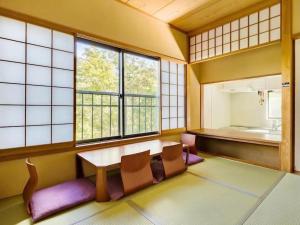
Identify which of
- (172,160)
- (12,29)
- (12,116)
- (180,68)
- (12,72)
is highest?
(180,68)

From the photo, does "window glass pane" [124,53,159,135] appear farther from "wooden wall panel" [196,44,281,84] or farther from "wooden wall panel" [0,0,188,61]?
"wooden wall panel" [196,44,281,84]

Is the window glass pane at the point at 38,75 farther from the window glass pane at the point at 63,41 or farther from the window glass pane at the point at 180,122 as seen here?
the window glass pane at the point at 180,122

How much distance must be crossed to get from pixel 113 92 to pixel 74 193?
5.57 feet

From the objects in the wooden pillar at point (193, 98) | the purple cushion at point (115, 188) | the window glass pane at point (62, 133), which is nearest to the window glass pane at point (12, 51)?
the window glass pane at point (62, 133)

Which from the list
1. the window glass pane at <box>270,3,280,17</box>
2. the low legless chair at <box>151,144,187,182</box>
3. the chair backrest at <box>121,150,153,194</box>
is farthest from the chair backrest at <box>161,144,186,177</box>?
the window glass pane at <box>270,3,280,17</box>

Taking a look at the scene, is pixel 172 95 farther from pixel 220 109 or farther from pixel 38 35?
pixel 220 109

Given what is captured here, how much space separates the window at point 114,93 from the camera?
298 cm

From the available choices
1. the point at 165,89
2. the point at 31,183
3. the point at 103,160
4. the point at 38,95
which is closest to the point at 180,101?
the point at 165,89

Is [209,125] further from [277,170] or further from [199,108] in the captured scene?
[277,170]

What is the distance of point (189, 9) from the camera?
327 cm

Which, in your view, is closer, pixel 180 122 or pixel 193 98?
pixel 180 122

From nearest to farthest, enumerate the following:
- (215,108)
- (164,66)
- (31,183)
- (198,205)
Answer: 1. (31,183)
2. (198,205)
3. (164,66)
4. (215,108)

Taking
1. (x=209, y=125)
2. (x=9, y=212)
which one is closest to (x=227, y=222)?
(x=9, y=212)

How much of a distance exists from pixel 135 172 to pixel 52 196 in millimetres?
973
